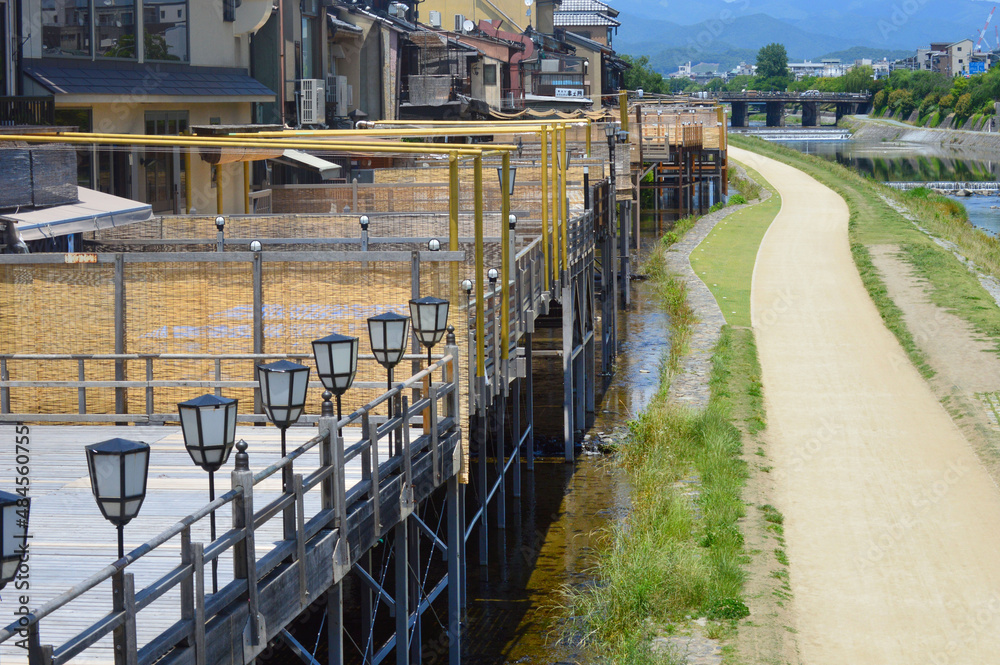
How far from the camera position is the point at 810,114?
174500 millimetres

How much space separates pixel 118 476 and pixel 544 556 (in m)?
9.94

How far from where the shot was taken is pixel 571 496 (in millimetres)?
17641

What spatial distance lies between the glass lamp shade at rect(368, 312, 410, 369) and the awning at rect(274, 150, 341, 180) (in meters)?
11.2

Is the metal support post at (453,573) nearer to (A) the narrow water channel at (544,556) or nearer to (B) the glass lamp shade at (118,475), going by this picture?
(A) the narrow water channel at (544,556)

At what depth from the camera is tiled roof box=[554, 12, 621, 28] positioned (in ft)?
312

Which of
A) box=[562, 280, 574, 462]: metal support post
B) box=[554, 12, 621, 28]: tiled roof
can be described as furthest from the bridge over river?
box=[562, 280, 574, 462]: metal support post

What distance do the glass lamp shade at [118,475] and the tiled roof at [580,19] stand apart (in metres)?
92.7

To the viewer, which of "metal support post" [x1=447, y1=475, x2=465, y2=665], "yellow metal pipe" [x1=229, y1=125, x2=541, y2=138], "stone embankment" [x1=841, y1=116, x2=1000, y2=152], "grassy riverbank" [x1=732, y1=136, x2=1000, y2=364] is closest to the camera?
"metal support post" [x1=447, y1=475, x2=465, y2=665]

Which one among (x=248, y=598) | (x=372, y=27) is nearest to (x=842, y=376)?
(x=248, y=598)

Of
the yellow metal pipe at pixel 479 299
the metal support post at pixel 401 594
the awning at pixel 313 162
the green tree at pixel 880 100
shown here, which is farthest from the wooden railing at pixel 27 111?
the green tree at pixel 880 100

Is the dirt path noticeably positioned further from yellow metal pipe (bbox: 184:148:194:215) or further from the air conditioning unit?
the air conditioning unit

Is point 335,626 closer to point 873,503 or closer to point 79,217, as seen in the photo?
point 79,217

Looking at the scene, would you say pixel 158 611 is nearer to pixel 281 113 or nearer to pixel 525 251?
pixel 525 251

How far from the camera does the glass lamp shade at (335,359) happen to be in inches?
346
